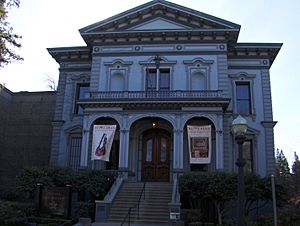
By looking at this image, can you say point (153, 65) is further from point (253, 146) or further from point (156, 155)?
point (253, 146)

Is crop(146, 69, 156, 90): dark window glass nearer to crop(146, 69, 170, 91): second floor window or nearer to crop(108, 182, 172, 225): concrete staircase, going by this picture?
crop(146, 69, 170, 91): second floor window

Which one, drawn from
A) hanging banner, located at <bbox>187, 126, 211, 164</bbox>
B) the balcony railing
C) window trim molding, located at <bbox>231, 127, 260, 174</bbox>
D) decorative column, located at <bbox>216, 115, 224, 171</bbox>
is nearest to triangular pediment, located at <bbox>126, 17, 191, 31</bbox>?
the balcony railing

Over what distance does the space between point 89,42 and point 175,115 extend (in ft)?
28.2

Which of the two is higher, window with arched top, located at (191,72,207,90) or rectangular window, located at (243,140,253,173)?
window with arched top, located at (191,72,207,90)

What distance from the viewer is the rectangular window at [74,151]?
27266 mm

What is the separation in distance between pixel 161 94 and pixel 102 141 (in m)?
4.78

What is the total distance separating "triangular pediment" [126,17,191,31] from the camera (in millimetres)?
26931

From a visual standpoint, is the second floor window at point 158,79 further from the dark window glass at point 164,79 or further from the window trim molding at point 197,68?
the window trim molding at point 197,68

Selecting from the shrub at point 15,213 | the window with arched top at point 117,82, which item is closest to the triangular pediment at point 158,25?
the window with arched top at point 117,82

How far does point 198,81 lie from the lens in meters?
26.2

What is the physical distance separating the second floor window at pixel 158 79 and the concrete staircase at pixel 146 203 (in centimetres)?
679

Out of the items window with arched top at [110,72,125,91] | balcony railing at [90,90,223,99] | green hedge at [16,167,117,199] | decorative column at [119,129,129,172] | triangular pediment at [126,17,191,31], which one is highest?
triangular pediment at [126,17,191,31]

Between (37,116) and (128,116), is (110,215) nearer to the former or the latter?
(128,116)

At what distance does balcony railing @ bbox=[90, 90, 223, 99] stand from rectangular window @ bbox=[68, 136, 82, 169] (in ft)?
12.7
